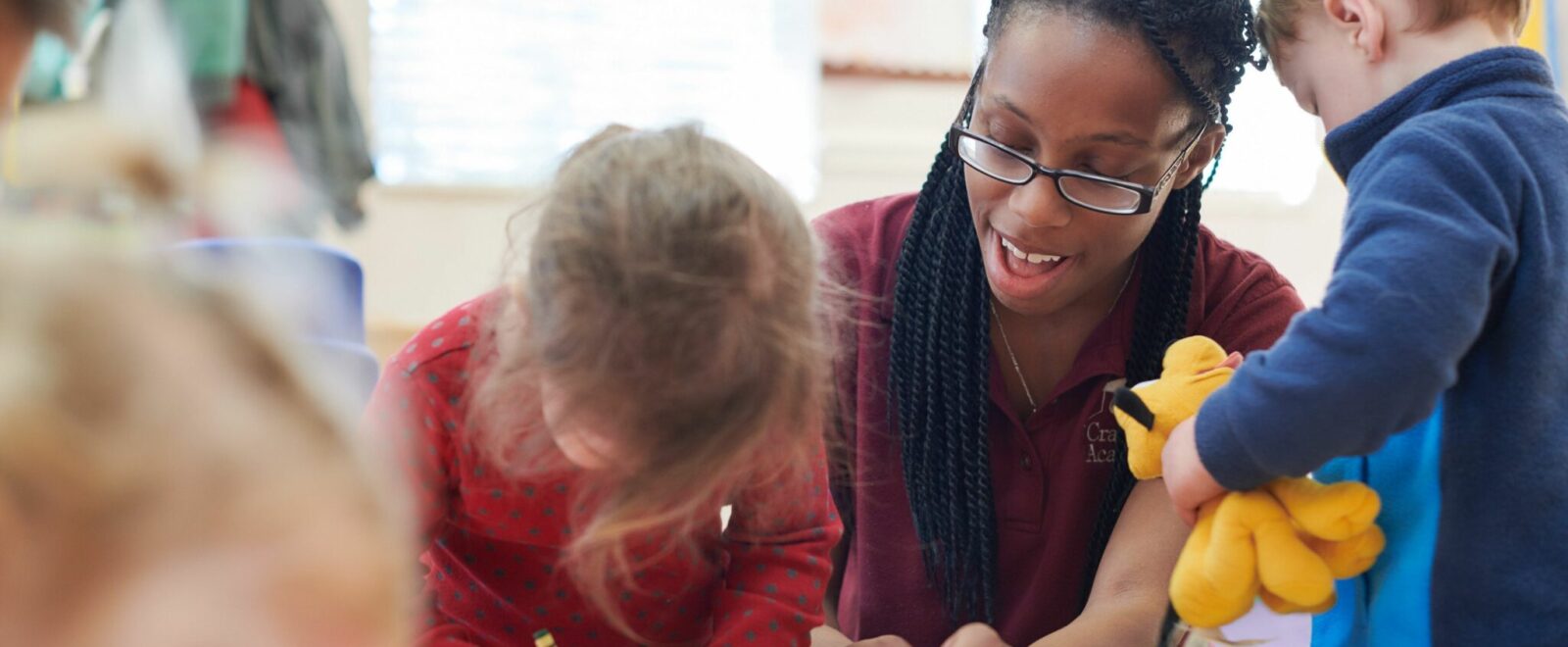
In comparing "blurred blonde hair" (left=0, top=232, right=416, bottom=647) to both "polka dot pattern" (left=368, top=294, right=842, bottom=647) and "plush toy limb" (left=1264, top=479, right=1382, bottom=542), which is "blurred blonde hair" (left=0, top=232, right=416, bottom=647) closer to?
"polka dot pattern" (left=368, top=294, right=842, bottom=647)

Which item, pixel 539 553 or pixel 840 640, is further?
pixel 840 640

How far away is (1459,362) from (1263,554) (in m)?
0.19

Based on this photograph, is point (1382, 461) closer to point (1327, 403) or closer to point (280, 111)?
point (1327, 403)

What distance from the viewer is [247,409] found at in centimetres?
39

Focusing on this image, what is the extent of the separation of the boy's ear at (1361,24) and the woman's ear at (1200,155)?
153 mm

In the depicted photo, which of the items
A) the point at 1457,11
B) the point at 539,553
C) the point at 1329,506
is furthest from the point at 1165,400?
the point at 539,553

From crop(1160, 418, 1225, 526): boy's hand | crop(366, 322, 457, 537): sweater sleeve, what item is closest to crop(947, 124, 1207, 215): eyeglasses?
crop(1160, 418, 1225, 526): boy's hand

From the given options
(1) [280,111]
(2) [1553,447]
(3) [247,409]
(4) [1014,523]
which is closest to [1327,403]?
(2) [1553,447]

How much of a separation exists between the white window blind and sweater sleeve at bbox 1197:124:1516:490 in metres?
2.24

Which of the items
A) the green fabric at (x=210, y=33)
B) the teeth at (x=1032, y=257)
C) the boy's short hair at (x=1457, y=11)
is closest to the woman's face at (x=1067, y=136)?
the teeth at (x=1032, y=257)

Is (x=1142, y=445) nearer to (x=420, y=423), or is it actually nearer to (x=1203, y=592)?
(x=1203, y=592)

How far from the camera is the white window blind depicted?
3053 mm

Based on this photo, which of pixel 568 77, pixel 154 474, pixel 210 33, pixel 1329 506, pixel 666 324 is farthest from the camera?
pixel 568 77

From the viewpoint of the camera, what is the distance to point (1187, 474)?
2.96 ft
